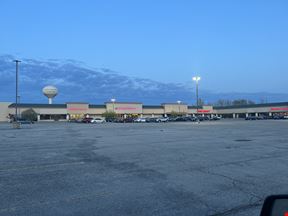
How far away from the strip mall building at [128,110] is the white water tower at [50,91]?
8.72 metres

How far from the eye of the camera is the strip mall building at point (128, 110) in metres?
123

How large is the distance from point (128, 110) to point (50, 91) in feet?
102

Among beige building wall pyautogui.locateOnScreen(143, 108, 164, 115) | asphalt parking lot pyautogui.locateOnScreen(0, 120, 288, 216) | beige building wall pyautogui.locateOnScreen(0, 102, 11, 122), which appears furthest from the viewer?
beige building wall pyautogui.locateOnScreen(143, 108, 164, 115)

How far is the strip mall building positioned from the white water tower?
8725 millimetres

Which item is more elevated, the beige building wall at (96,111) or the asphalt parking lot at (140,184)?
the beige building wall at (96,111)

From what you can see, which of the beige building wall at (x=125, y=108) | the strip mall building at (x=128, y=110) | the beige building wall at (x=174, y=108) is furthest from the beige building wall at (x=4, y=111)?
the beige building wall at (x=174, y=108)

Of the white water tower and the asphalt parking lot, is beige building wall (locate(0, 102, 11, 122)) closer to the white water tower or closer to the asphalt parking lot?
the white water tower

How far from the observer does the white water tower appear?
133 metres

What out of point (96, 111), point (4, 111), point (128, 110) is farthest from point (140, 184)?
point (128, 110)

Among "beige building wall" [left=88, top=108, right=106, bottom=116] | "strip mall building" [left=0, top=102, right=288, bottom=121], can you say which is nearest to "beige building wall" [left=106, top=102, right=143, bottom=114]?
"strip mall building" [left=0, top=102, right=288, bottom=121]

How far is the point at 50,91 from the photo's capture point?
13312cm

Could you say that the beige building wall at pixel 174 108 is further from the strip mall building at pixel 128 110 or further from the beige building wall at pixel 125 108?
the beige building wall at pixel 125 108

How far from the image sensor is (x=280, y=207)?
2.27 meters

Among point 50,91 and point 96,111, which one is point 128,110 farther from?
point 50,91
